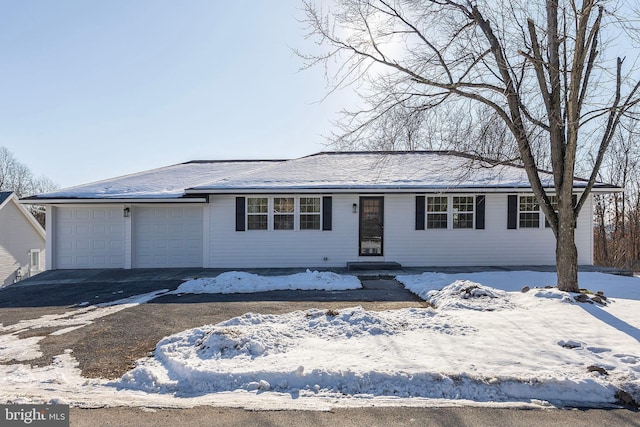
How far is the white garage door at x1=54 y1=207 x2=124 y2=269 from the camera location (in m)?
12.0

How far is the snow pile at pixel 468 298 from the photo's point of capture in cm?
591

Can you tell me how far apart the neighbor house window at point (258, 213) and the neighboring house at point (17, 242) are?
16.7 m

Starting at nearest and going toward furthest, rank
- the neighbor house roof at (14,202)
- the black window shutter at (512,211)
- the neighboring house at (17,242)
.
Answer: the black window shutter at (512,211) → the neighbor house roof at (14,202) → the neighboring house at (17,242)

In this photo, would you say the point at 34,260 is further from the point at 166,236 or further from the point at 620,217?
the point at 620,217

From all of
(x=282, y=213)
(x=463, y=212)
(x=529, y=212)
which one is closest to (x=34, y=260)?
(x=282, y=213)

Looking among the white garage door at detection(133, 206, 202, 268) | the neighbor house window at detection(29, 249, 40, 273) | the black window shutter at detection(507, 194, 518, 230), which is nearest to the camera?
the black window shutter at detection(507, 194, 518, 230)

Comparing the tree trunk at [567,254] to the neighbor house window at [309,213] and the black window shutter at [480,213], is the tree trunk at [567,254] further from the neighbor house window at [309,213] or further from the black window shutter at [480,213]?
the neighbor house window at [309,213]

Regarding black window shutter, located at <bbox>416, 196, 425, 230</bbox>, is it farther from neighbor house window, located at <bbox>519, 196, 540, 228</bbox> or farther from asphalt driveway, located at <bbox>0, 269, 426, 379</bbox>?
neighbor house window, located at <bbox>519, 196, 540, 228</bbox>

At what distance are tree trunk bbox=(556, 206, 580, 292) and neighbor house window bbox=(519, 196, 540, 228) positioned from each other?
5351 mm

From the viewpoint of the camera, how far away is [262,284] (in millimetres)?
8508

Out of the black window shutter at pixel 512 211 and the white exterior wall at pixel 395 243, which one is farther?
the white exterior wall at pixel 395 243

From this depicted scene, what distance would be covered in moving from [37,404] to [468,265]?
11.3 metres

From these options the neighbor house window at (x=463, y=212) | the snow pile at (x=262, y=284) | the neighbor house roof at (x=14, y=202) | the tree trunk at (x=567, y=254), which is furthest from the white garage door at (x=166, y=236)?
the neighbor house roof at (x=14, y=202)

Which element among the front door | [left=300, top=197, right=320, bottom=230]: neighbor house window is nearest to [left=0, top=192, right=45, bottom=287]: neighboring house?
[left=300, top=197, right=320, bottom=230]: neighbor house window
